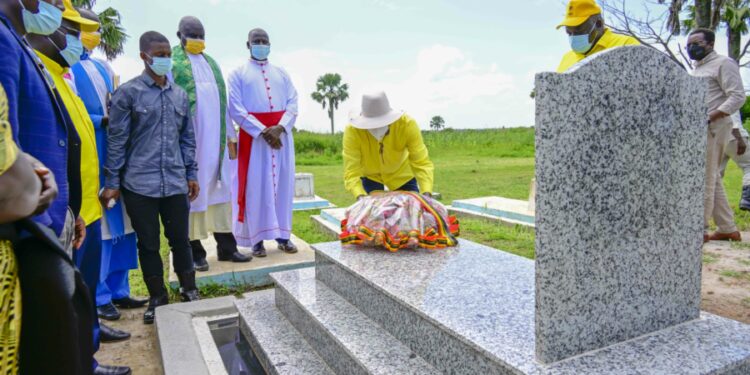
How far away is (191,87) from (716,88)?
15.2 feet

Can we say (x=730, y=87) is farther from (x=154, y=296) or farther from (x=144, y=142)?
(x=154, y=296)

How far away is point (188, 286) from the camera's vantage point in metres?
3.75

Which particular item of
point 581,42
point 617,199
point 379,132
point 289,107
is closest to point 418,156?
point 379,132

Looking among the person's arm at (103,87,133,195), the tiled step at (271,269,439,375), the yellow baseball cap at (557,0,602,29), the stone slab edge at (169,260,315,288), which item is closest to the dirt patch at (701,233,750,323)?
the yellow baseball cap at (557,0,602,29)

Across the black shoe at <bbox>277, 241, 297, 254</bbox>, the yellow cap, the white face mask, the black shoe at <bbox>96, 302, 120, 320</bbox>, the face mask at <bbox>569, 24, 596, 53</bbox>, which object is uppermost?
the yellow cap

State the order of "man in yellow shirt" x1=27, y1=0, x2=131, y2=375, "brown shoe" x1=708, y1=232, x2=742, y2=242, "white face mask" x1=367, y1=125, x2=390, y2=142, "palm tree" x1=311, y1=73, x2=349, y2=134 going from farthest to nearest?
1. "palm tree" x1=311, y1=73, x2=349, y2=134
2. "brown shoe" x1=708, y1=232, x2=742, y2=242
3. "white face mask" x1=367, y1=125, x2=390, y2=142
4. "man in yellow shirt" x1=27, y1=0, x2=131, y2=375

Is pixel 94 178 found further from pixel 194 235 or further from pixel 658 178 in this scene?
pixel 658 178

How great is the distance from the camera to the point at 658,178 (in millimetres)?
2039

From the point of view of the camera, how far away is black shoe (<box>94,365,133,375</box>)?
2.73 m

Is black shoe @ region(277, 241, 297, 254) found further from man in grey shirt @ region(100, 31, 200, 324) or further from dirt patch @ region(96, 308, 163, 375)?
dirt patch @ region(96, 308, 163, 375)

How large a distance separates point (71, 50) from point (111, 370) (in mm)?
1720

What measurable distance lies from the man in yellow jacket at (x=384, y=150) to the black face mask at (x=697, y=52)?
2.76 metres

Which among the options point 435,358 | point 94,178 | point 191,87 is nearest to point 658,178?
point 435,358

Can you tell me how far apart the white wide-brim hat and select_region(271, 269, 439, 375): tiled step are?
1.21m
